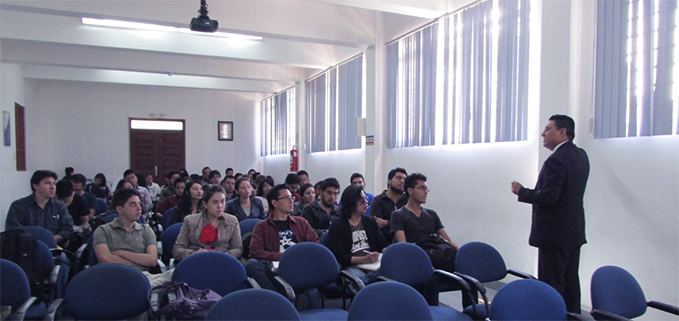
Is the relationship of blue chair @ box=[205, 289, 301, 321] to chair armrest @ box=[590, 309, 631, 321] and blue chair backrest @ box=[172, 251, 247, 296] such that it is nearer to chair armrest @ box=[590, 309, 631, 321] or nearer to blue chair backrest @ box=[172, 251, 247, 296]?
blue chair backrest @ box=[172, 251, 247, 296]

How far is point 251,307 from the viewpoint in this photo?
2.07 m

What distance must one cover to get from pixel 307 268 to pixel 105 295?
4.44 feet

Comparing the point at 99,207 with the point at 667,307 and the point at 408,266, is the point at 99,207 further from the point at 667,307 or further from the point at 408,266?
the point at 667,307

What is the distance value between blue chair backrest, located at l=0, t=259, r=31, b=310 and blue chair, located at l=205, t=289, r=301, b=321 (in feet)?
5.20

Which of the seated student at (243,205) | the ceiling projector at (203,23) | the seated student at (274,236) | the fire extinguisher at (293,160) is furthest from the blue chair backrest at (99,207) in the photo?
the fire extinguisher at (293,160)

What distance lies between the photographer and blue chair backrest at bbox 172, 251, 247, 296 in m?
3.03

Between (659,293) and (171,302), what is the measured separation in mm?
3671

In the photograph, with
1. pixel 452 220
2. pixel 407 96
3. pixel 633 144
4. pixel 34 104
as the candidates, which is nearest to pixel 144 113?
pixel 34 104

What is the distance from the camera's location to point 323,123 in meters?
9.94

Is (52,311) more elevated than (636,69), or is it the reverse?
(636,69)

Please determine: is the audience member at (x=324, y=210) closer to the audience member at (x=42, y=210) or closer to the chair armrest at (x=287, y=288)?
the chair armrest at (x=287, y=288)

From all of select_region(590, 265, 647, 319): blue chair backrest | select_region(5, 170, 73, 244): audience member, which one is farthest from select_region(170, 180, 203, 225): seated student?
select_region(590, 265, 647, 319): blue chair backrest

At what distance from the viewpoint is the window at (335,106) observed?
839 cm

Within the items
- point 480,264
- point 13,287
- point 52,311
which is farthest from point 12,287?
point 480,264
